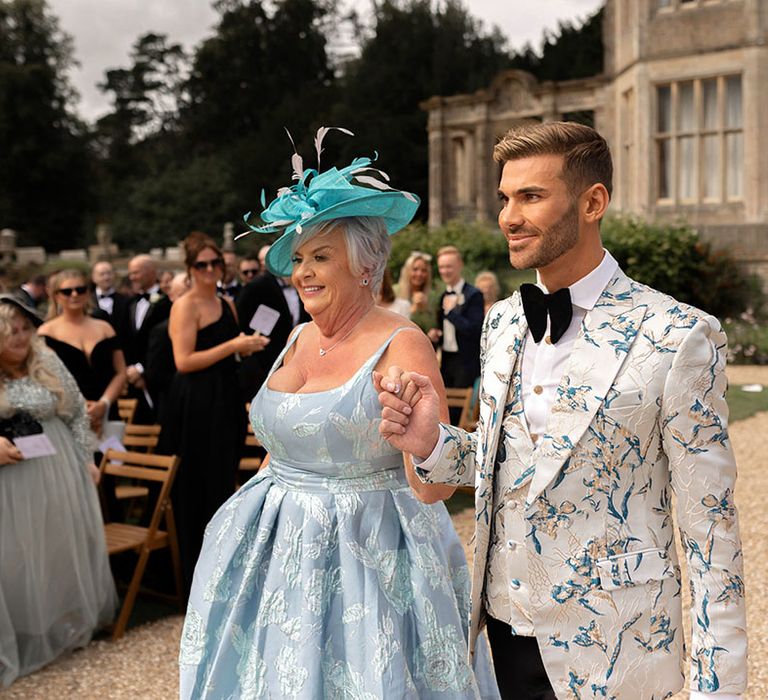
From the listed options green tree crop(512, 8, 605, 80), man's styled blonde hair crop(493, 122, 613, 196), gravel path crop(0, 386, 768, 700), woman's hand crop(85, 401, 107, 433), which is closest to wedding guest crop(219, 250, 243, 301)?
woman's hand crop(85, 401, 107, 433)

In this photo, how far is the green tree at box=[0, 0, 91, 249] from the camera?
1702 inches

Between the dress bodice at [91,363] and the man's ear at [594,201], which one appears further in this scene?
the dress bodice at [91,363]

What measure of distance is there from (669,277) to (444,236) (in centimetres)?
529

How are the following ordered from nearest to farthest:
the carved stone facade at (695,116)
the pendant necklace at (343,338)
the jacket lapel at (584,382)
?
1. the jacket lapel at (584,382)
2. the pendant necklace at (343,338)
3. the carved stone facade at (695,116)

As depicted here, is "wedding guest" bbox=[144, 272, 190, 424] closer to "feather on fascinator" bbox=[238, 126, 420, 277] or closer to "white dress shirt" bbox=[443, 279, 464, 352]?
"white dress shirt" bbox=[443, 279, 464, 352]

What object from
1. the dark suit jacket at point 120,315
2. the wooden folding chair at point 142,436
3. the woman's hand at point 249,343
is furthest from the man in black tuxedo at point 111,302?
the woman's hand at point 249,343

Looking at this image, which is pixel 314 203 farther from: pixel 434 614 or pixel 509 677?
pixel 509 677

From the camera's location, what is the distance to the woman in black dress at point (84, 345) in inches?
255

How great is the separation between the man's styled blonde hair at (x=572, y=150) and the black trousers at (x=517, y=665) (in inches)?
42.9

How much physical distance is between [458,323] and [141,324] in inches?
112

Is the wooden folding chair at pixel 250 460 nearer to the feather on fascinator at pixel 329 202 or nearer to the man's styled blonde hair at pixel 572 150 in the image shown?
the feather on fascinator at pixel 329 202

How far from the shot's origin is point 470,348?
8.56m

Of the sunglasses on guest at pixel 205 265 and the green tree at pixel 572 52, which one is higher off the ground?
the green tree at pixel 572 52

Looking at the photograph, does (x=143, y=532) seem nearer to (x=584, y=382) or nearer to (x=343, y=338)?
(x=343, y=338)
